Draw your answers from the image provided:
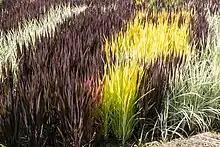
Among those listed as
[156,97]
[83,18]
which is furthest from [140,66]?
[83,18]

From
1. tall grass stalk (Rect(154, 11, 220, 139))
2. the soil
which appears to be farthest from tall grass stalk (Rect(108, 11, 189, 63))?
the soil

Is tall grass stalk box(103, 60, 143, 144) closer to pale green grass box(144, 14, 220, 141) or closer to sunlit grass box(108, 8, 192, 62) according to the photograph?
pale green grass box(144, 14, 220, 141)

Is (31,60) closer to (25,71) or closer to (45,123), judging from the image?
(25,71)

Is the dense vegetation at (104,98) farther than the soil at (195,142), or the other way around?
the soil at (195,142)

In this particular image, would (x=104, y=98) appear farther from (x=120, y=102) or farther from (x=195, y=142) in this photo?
(x=195, y=142)

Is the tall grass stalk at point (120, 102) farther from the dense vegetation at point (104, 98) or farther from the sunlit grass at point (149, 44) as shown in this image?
the sunlit grass at point (149, 44)

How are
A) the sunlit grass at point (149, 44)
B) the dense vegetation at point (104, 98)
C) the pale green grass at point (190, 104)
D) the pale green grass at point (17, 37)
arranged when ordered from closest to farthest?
the dense vegetation at point (104, 98) → the pale green grass at point (190, 104) → the sunlit grass at point (149, 44) → the pale green grass at point (17, 37)

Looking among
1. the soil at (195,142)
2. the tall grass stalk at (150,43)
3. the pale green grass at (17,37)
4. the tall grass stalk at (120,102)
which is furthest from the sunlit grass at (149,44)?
the pale green grass at (17,37)

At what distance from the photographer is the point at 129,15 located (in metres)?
5.76

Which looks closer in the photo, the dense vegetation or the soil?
the dense vegetation

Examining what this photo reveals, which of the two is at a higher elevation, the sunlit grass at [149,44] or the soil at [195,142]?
the sunlit grass at [149,44]

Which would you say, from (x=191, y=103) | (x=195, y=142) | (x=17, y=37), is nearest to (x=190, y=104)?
(x=191, y=103)

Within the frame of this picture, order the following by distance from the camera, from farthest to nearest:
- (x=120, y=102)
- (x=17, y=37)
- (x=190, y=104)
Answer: (x=17, y=37), (x=190, y=104), (x=120, y=102)

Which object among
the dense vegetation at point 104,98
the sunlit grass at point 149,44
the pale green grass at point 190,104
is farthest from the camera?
the sunlit grass at point 149,44
